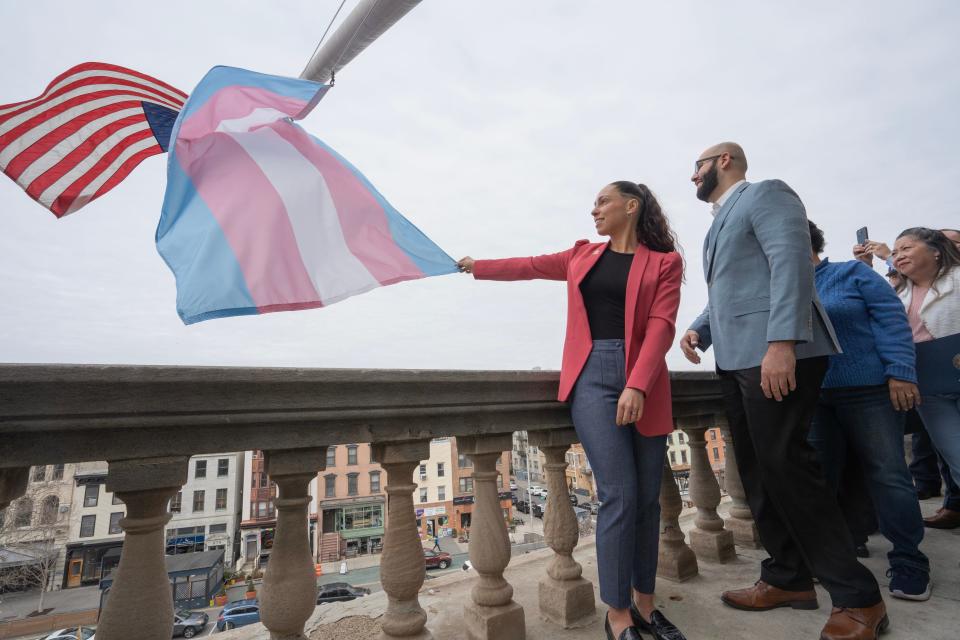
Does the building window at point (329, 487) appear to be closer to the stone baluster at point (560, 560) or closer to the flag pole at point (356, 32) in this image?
the flag pole at point (356, 32)

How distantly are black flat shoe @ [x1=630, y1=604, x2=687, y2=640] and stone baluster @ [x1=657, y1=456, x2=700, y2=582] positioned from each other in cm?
63

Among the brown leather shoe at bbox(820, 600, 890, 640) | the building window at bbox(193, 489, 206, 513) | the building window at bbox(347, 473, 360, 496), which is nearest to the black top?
the brown leather shoe at bbox(820, 600, 890, 640)

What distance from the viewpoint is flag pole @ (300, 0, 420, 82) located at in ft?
29.9

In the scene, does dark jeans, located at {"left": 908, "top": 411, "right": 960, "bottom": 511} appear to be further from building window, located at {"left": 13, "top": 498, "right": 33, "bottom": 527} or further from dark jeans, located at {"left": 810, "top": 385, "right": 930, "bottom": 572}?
building window, located at {"left": 13, "top": 498, "right": 33, "bottom": 527}

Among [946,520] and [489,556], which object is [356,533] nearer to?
[946,520]

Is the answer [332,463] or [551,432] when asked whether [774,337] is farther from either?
[332,463]

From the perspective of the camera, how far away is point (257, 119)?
10.5 feet

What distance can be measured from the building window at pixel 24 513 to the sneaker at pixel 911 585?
31166mm

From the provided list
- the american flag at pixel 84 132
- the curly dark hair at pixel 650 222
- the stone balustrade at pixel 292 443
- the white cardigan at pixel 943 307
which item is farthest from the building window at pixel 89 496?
the white cardigan at pixel 943 307

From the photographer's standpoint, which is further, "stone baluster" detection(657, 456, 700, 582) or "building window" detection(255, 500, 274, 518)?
"building window" detection(255, 500, 274, 518)

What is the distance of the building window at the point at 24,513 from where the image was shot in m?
22.8

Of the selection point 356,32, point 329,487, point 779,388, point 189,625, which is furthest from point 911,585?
point 329,487

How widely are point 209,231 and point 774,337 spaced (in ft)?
9.24

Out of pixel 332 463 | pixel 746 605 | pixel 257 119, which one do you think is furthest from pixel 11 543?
pixel 746 605
